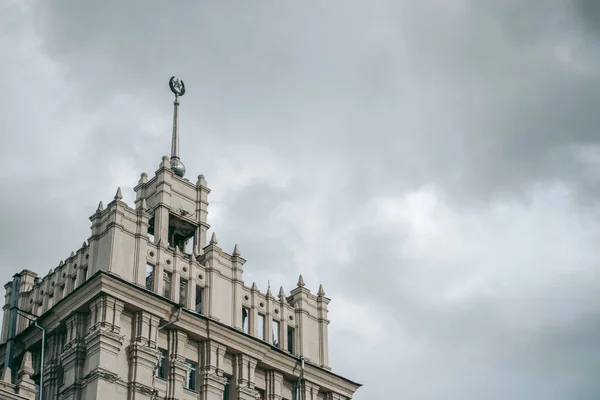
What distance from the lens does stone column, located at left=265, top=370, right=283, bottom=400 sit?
3039 inches

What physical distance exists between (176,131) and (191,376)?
2088cm

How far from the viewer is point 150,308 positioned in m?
73.1

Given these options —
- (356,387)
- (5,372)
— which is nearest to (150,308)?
(5,372)

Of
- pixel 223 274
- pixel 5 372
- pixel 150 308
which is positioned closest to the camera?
pixel 5 372

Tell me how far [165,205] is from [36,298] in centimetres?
990

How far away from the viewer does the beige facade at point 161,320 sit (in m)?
70.6

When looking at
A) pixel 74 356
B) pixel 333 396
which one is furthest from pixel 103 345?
pixel 333 396

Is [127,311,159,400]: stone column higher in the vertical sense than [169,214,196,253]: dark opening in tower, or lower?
lower

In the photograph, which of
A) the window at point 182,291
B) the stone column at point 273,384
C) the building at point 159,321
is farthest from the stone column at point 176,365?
the stone column at point 273,384

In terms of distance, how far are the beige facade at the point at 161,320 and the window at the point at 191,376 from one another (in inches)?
3.2

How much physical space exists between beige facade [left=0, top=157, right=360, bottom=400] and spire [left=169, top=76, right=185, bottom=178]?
1.66 metres

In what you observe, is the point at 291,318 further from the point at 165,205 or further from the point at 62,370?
the point at 62,370

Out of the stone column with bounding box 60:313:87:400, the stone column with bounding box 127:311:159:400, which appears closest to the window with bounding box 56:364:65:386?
the stone column with bounding box 60:313:87:400

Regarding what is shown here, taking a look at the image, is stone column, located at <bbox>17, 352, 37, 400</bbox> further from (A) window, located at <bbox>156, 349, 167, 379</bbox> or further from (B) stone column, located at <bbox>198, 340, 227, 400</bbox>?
(B) stone column, located at <bbox>198, 340, 227, 400</bbox>
